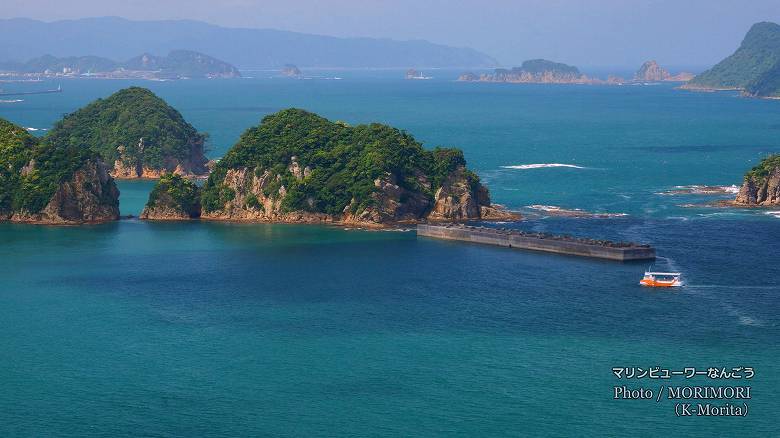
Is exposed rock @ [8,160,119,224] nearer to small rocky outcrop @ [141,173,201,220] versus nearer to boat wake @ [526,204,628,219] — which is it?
small rocky outcrop @ [141,173,201,220]

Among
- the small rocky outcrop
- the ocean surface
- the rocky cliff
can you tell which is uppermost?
the rocky cliff

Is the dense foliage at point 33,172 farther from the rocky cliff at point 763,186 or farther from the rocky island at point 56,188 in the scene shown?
the rocky cliff at point 763,186

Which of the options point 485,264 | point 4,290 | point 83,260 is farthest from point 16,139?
point 485,264

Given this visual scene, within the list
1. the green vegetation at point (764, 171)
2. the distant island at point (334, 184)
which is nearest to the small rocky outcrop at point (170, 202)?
the distant island at point (334, 184)

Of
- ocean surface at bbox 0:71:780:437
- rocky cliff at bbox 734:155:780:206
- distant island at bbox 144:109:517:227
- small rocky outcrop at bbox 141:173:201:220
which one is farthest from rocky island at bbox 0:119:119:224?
rocky cliff at bbox 734:155:780:206

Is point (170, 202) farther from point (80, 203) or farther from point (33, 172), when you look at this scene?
point (33, 172)

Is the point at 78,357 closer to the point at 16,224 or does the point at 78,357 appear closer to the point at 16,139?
the point at 16,224
